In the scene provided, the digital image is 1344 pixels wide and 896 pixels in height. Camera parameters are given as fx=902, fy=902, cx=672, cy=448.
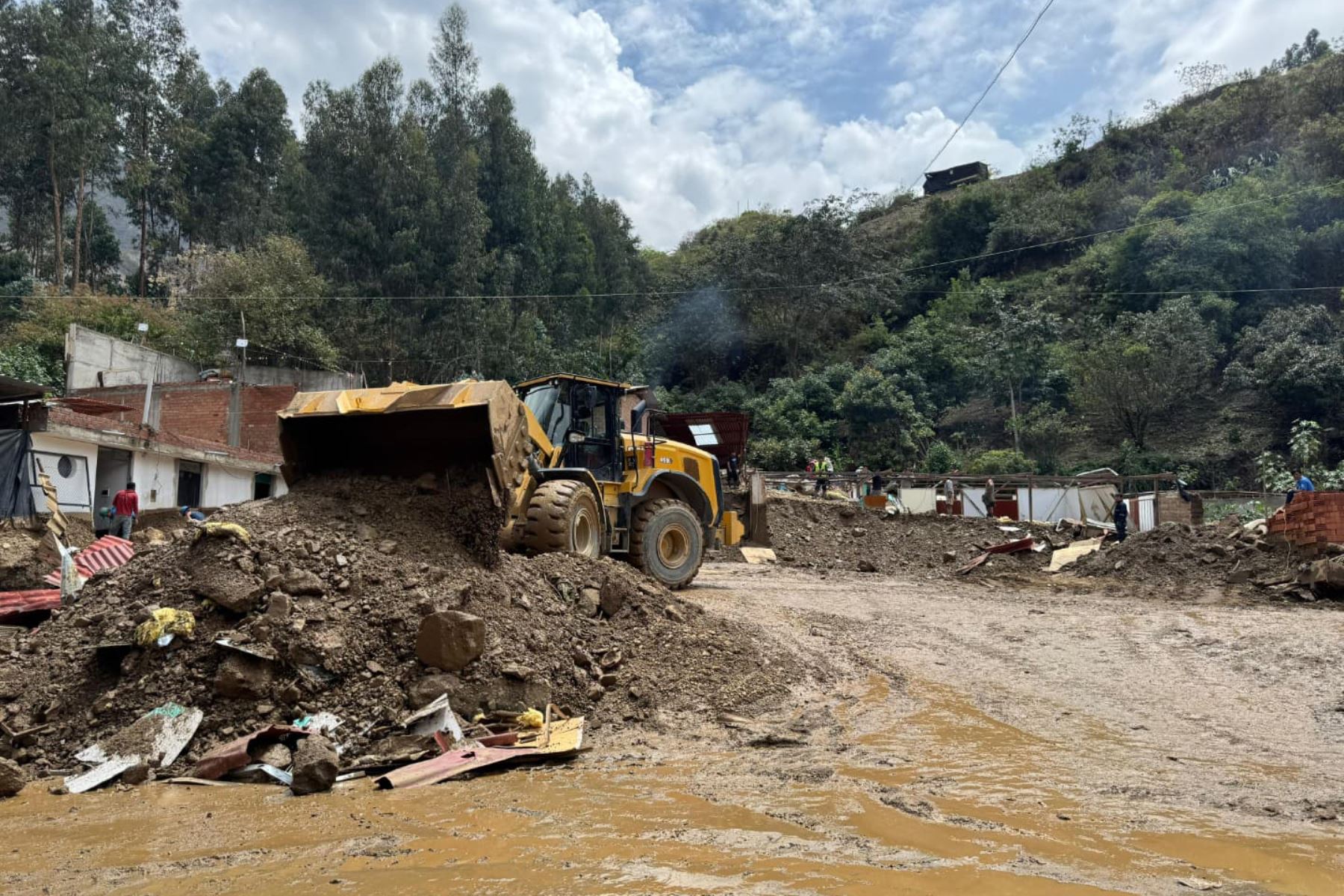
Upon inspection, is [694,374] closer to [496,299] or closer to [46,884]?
[496,299]

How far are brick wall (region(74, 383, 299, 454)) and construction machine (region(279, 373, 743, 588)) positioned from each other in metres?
16.9

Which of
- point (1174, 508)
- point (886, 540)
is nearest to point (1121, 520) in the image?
point (1174, 508)

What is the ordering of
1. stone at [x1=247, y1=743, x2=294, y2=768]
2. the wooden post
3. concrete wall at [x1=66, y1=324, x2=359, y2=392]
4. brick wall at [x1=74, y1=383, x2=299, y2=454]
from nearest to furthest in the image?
stone at [x1=247, y1=743, x2=294, y2=768] → the wooden post → brick wall at [x1=74, y1=383, x2=299, y2=454] → concrete wall at [x1=66, y1=324, x2=359, y2=392]

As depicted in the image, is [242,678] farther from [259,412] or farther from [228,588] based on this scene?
[259,412]

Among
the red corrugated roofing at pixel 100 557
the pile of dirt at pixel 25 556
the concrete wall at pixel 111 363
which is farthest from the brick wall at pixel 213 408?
the red corrugated roofing at pixel 100 557

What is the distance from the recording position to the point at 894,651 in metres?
8.43

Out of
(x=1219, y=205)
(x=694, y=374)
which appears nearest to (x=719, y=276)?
(x=694, y=374)

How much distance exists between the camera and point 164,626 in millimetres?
5242

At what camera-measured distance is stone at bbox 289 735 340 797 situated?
4.27 m

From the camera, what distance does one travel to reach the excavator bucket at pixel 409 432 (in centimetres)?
711

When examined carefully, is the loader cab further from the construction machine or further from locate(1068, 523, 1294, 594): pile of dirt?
locate(1068, 523, 1294, 594): pile of dirt

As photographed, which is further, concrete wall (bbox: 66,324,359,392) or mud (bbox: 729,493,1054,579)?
concrete wall (bbox: 66,324,359,392)

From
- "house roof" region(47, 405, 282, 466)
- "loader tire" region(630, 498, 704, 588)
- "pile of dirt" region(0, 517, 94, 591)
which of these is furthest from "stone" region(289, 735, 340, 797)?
"house roof" region(47, 405, 282, 466)

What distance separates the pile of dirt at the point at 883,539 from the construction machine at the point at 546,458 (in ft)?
16.7
